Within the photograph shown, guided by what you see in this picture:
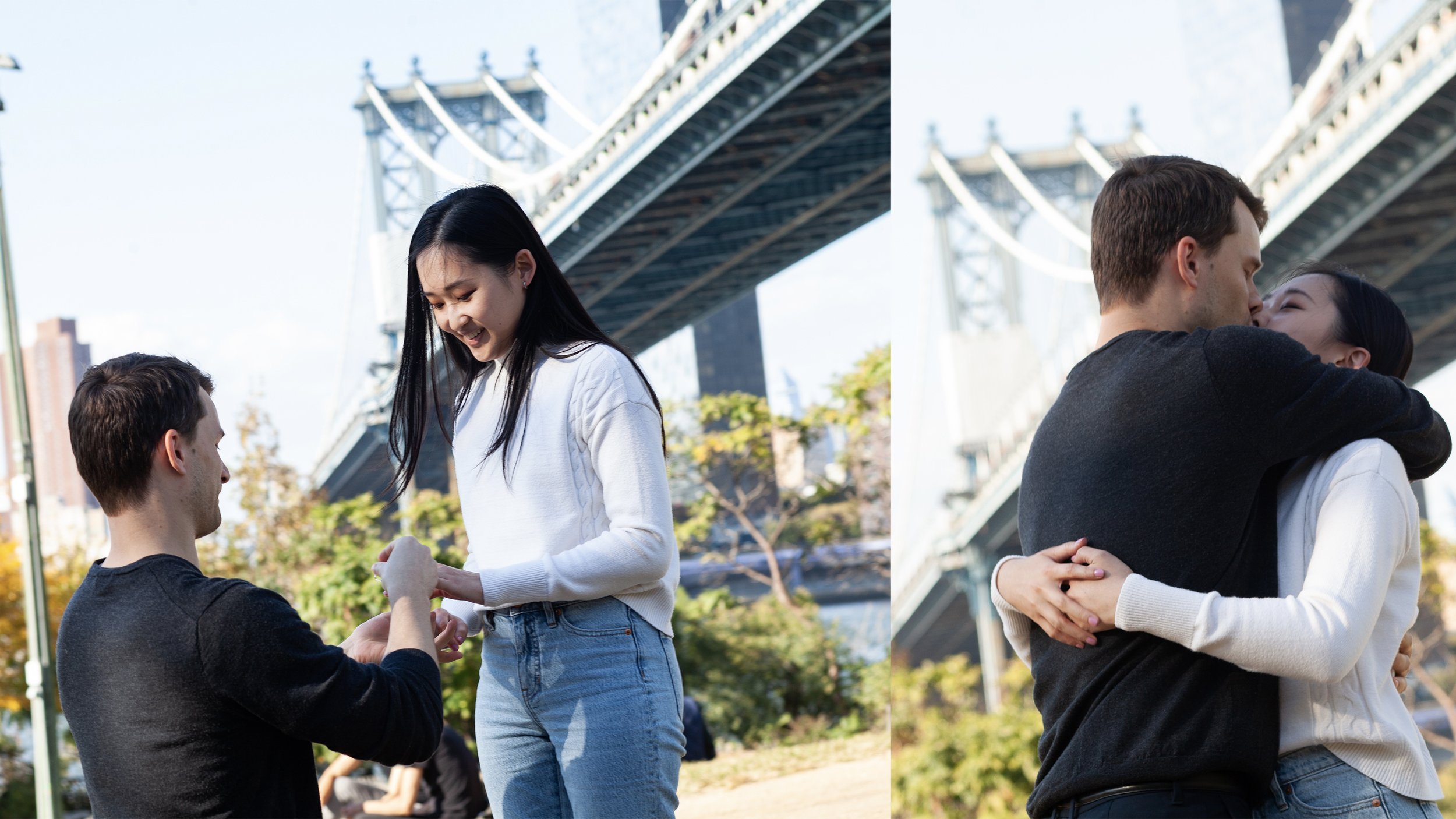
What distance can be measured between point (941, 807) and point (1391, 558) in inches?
185

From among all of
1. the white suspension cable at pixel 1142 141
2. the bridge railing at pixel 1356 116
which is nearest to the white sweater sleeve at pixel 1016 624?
the bridge railing at pixel 1356 116

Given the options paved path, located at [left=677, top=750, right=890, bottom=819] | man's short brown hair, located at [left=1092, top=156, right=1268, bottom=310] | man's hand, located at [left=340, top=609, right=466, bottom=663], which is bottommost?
paved path, located at [left=677, top=750, right=890, bottom=819]

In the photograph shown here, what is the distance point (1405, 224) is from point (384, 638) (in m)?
15.2

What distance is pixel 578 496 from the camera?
4.65ft

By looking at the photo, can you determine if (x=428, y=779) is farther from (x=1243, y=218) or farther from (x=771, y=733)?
(x=771, y=733)

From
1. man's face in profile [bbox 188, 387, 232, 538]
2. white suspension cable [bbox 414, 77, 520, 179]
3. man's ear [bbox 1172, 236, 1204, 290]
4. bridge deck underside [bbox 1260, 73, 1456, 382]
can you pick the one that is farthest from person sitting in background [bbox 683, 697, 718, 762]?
white suspension cable [bbox 414, 77, 520, 179]

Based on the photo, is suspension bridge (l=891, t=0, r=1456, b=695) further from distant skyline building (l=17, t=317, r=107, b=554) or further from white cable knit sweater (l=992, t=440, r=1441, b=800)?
white cable knit sweater (l=992, t=440, r=1441, b=800)

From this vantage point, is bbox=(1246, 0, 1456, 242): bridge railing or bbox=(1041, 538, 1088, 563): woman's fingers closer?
bbox=(1041, 538, 1088, 563): woman's fingers

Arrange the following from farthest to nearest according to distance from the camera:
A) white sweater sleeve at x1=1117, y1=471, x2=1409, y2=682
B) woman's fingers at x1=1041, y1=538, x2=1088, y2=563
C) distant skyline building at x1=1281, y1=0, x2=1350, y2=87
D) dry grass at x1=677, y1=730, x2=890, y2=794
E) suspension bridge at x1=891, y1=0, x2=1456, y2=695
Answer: distant skyline building at x1=1281, y1=0, x2=1350, y2=87 → suspension bridge at x1=891, y1=0, x2=1456, y2=695 → dry grass at x1=677, y1=730, x2=890, y2=794 → woman's fingers at x1=1041, y1=538, x2=1088, y2=563 → white sweater sleeve at x1=1117, y1=471, x2=1409, y2=682

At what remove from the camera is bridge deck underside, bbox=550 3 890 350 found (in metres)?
11.1

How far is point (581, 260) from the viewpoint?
12664mm

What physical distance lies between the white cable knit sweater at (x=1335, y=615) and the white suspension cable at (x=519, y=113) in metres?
16.4

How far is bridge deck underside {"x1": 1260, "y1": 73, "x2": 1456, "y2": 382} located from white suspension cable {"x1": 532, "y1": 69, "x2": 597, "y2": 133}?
7.44 m

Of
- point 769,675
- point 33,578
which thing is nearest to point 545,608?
point 33,578
